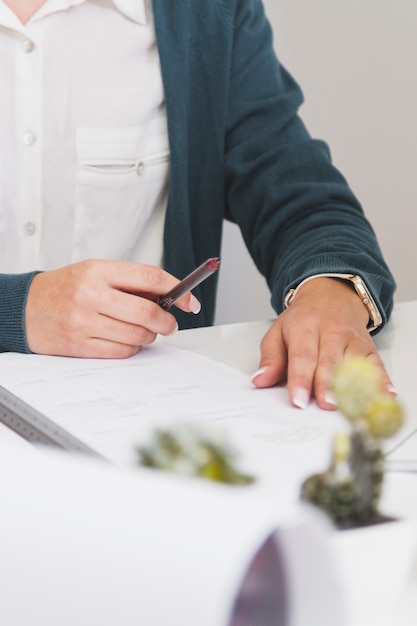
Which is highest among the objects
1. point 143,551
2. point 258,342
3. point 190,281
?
point 143,551

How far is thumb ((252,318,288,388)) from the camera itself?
74 cm

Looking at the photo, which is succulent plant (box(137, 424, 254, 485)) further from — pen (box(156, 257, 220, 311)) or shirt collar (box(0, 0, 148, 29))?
shirt collar (box(0, 0, 148, 29))

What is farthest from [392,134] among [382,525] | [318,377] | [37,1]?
[382,525]

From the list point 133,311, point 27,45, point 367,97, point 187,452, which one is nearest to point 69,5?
point 27,45

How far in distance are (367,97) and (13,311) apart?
140 cm

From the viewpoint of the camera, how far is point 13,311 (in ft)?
2.89

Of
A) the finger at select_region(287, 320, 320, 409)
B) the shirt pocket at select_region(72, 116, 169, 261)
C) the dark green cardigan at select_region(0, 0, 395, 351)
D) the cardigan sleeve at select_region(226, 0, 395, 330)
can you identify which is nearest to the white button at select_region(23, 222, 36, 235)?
the shirt pocket at select_region(72, 116, 169, 261)

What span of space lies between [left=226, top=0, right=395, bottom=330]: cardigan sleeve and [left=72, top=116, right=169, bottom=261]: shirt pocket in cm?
11

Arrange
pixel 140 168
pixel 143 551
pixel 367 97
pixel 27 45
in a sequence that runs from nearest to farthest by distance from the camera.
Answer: pixel 143 551 < pixel 27 45 < pixel 140 168 < pixel 367 97

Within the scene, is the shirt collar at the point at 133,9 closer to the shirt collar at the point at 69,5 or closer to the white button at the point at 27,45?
the shirt collar at the point at 69,5

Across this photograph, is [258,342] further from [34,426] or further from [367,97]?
[367,97]

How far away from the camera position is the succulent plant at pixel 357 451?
29 cm

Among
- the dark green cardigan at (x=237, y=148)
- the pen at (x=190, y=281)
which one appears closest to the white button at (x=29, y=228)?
the dark green cardigan at (x=237, y=148)

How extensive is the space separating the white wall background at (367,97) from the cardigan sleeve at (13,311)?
4.33 ft
